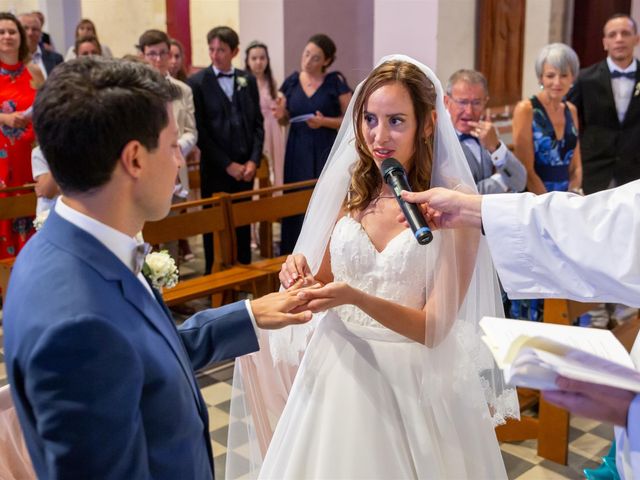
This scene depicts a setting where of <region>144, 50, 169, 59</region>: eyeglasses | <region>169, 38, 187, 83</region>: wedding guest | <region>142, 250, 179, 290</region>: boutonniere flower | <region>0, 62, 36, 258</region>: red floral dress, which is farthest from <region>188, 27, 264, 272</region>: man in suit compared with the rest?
<region>142, 250, 179, 290</region>: boutonniere flower

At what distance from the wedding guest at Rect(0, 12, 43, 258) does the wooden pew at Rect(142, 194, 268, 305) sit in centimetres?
133

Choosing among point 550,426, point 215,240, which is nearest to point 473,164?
point 550,426

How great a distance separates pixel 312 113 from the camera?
22.9ft

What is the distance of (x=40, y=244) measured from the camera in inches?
58.6

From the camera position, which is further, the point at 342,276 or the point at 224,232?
the point at 224,232

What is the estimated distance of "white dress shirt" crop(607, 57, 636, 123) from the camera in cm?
643

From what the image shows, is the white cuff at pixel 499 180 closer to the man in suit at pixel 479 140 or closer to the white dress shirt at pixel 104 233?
the man in suit at pixel 479 140

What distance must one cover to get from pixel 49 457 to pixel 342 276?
1527 millimetres

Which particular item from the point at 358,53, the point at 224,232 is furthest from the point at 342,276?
the point at 358,53

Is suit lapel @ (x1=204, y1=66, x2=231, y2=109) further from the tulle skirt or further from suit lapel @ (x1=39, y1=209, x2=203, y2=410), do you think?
suit lapel @ (x1=39, y1=209, x2=203, y2=410)

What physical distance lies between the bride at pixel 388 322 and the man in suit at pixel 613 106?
4055mm

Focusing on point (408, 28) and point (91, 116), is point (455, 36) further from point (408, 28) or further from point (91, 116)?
point (91, 116)

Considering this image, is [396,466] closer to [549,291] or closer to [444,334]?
[444,334]

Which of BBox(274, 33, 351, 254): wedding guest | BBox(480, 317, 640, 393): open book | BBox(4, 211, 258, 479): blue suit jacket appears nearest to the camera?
BBox(4, 211, 258, 479): blue suit jacket
